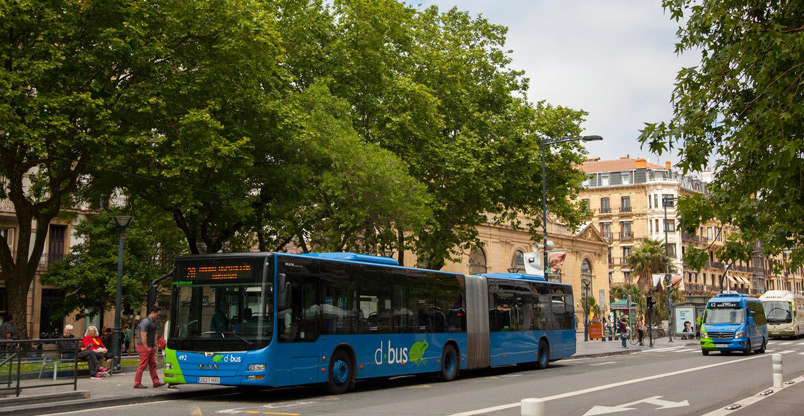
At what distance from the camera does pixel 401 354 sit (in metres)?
18.8

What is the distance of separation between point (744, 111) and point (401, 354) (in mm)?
10635

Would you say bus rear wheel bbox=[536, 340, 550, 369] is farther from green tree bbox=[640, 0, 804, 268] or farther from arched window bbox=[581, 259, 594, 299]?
arched window bbox=[581, 259, 594, 299]

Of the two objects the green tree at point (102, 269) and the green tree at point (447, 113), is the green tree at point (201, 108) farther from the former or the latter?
the green tree at point (102, 269)

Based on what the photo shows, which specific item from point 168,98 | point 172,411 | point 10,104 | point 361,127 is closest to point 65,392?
point 172,411

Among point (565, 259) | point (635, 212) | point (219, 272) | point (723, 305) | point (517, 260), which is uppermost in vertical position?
point (635, 212)

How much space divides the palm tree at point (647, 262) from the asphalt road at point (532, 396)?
5348 cm

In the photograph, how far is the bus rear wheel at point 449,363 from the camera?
811 inches

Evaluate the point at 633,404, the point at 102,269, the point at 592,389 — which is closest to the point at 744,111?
the point at 633,404

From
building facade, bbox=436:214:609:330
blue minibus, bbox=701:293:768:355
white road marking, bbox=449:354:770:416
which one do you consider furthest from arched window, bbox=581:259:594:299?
white road marking, bbox=449:354:770:416

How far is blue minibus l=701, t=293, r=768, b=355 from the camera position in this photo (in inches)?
1331

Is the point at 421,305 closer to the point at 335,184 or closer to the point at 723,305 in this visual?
the point at 335,184

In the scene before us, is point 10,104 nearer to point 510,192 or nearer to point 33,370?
point 33,370

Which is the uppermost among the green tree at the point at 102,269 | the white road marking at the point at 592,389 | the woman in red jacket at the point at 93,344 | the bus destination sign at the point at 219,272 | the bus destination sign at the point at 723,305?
the green tree at the point at 102,269

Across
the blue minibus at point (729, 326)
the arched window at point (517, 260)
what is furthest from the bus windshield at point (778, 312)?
the blue minibus at point (729, 326)
